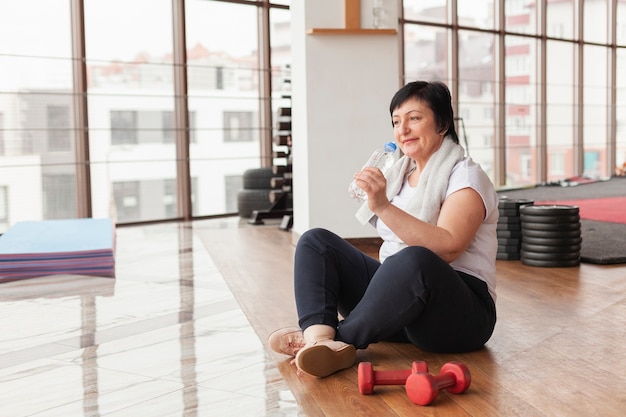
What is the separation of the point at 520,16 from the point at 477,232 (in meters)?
9.08

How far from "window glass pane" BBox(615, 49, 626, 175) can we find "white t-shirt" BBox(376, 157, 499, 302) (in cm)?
1096

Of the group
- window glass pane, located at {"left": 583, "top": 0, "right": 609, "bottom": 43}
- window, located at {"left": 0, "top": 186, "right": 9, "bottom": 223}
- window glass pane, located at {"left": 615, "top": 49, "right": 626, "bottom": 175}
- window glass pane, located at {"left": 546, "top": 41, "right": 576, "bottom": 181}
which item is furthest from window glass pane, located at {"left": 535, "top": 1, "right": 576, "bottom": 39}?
window, located at {"left": 0, "top": 186, "right": 9, "bottom": 223}

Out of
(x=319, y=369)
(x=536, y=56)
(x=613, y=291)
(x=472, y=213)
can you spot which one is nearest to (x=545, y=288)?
(x=613, y=291)

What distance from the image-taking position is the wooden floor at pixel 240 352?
206 centimetres

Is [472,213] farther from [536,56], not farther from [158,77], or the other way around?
[536,56]

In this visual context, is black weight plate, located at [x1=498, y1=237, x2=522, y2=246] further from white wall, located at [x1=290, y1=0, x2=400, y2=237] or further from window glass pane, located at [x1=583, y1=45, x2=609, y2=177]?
window glass pane, located at [x1=583, y1=45, x2=609, y2=177]

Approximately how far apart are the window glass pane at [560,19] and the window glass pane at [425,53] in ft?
7.53

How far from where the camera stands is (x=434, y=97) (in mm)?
2375

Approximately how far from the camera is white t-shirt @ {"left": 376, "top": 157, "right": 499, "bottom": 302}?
2.34 meters

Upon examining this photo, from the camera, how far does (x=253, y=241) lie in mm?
5605

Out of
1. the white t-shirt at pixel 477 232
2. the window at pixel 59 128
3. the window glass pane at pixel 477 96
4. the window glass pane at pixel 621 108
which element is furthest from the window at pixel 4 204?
the window glass pane at pixel 621 108

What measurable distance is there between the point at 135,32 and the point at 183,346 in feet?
16.3

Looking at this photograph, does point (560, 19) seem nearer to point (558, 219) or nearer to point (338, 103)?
point (338, 103)

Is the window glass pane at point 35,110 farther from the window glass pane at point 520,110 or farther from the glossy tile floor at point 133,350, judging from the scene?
the window glass pane at point 520,110
